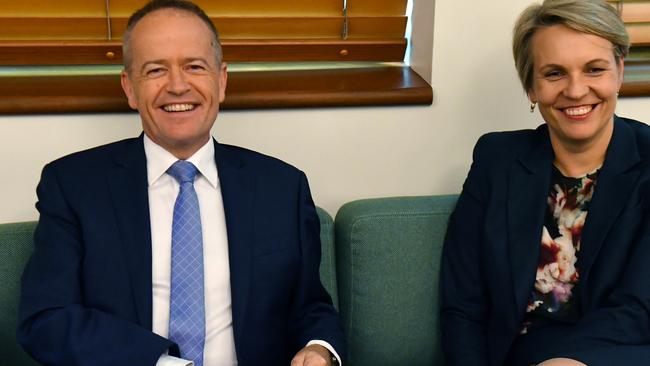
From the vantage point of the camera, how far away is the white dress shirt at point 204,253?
1.69m

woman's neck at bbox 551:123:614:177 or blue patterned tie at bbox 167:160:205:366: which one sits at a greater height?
woman's neck at bbox 551:123:614:177

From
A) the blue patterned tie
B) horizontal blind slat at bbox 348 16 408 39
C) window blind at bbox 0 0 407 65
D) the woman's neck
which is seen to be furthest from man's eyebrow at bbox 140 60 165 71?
the woman's neck

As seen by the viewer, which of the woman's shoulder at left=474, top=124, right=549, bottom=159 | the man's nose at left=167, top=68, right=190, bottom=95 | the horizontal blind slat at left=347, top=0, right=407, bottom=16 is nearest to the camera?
the man's nose at left=167, top=68, right=190, bottom=95

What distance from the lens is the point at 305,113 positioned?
2178 millimetres

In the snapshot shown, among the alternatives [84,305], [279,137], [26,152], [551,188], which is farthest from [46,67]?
[551,188]

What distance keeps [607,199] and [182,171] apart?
0.93 m

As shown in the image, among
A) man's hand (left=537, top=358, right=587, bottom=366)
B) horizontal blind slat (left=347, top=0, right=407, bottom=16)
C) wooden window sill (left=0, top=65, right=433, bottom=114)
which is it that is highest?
horizontal blind slat (left=347, top=0, right=407, bottom=16)

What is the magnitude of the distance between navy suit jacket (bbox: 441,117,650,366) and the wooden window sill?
35cm

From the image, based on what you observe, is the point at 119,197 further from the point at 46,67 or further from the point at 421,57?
the point at 421,57

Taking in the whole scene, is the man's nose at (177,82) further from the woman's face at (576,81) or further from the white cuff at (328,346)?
the woman's face at (576,81)

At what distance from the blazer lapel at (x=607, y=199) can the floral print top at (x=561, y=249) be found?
0.13ft

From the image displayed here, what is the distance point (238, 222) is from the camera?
1.72m

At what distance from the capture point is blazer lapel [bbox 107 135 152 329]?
165cm

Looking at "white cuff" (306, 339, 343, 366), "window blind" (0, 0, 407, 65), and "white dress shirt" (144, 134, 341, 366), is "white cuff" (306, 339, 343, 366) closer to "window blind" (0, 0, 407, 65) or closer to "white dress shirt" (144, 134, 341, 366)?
"white dress shirt" (144, 134, 341, 366)
